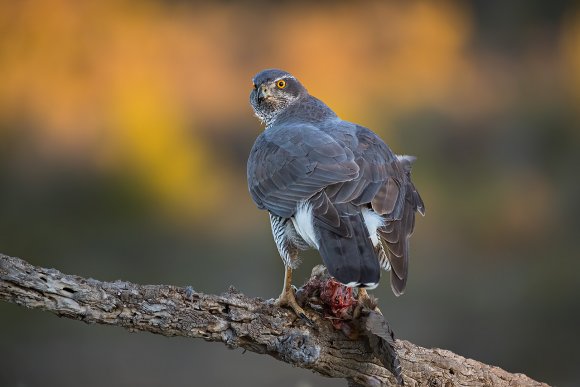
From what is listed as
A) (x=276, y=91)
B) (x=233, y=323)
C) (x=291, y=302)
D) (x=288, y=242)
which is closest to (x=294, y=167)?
(x=288, y=242)

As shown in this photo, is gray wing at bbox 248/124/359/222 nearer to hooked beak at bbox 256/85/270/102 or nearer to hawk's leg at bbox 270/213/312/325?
hawk's leg at bbox 270/213/312/325

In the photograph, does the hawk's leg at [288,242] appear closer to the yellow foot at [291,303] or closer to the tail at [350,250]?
the yellow foot at [291,303]

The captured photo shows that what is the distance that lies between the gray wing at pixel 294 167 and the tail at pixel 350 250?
0.23 feet

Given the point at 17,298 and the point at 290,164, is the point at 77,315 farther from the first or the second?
the point at 290,164

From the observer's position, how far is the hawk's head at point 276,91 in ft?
15.3

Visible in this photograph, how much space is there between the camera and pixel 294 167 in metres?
3.77

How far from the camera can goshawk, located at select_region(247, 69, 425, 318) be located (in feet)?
10.8

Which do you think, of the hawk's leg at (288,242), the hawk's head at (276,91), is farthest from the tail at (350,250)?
the hawk's head at (276,91)

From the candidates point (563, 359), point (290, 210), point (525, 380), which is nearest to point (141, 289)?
point (290, 210)

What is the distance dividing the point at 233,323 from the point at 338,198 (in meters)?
0.67

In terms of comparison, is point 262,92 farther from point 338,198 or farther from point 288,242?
point 338,198

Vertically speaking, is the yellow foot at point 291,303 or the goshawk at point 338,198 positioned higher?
the goshawk at point 338,198

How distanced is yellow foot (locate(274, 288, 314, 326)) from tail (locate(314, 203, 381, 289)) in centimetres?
33

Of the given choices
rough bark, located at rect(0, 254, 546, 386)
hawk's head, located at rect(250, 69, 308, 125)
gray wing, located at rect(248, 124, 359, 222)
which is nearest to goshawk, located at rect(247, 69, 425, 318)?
gray wing, located at rect(248, 124, 359, 222)
